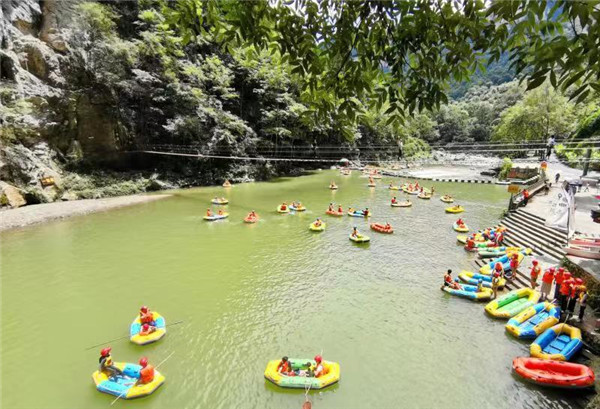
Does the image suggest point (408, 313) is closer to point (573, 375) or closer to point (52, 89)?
point (573, 375)

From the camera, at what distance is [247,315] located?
10891mm

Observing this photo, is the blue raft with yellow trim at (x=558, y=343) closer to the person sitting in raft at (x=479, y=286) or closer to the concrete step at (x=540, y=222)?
the person sitting in raft at (x=479, y=286)

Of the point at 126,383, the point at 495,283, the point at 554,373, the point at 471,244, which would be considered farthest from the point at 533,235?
the point at 126,383

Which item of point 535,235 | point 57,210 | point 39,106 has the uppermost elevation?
point 39,106

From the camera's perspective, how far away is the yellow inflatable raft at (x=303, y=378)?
25.4 feet

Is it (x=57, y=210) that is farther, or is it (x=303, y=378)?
(x=57, y=210)

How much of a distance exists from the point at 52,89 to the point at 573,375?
31.8 metres

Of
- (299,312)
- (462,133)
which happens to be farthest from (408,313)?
(462,133)

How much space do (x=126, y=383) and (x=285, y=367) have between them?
3673 mm

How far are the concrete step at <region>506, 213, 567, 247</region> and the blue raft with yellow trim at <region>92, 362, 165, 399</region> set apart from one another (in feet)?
52.0

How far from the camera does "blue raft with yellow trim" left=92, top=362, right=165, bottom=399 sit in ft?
24.3

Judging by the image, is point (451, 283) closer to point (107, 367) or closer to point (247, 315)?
point (247, 315)

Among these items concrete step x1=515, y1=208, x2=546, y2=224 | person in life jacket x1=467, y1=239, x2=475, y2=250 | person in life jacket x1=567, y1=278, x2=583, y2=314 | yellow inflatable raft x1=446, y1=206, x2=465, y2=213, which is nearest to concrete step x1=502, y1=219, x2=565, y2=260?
concrete step x1=515, y1=208, x2=546, y2=224

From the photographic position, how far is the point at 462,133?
76.7 m
